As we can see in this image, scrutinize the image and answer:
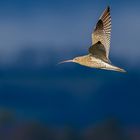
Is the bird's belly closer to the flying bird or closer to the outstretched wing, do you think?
the flying bird

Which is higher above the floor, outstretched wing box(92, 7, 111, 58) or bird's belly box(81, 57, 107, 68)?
outstretched wing box(92, 7, 111, 58)

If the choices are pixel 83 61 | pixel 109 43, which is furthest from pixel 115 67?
pixel 109 43

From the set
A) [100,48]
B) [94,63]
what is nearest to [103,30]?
[100,48]

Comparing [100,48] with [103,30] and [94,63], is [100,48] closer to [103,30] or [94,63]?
[94,63]

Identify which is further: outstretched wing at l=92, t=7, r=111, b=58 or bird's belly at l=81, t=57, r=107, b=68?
outstretched wing at l=92, t=7, r=111, b=58

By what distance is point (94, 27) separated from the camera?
6.86 meters

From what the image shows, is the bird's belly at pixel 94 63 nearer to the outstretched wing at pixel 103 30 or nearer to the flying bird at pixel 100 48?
the flying bird at pixel 100 48

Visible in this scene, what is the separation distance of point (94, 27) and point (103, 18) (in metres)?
0.25

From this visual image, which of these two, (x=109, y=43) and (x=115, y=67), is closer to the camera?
(x=115, y=67)

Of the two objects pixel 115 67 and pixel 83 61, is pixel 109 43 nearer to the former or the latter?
pixel 83 61

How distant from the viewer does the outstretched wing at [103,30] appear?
21.6ft

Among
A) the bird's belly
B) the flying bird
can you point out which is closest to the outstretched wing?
the flying bird

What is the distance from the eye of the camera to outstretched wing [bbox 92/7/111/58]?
6582 millimetres

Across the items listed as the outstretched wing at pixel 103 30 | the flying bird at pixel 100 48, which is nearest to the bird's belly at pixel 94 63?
the flying bird at pixel 100 48
